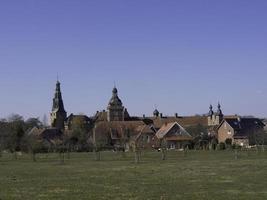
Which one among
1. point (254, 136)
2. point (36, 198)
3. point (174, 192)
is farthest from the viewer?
point (254, 136)

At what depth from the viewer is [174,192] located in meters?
28.1

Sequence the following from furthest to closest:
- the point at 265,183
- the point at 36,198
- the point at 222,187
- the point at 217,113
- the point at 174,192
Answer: the point at 217,113 < the point at 265,183 < the point at 222,187 < the point at 174,192 < the point at 36,198

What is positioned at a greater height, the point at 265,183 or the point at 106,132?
the point at 106,132

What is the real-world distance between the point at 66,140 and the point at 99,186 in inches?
4313

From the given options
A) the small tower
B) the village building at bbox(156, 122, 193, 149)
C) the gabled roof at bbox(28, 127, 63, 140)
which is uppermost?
the small tower

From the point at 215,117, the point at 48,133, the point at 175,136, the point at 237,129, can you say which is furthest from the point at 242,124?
the point at 48,133

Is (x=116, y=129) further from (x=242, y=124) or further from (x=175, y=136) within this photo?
(x=242, y=124)

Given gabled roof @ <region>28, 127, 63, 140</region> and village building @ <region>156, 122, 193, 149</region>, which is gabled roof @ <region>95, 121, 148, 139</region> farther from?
gabled roof @ <region>28, 127, 63, 140</region>

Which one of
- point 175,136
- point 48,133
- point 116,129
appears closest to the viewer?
point 175,136

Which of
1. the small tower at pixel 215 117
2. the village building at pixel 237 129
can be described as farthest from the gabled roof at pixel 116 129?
the small tower at pixel 215 117

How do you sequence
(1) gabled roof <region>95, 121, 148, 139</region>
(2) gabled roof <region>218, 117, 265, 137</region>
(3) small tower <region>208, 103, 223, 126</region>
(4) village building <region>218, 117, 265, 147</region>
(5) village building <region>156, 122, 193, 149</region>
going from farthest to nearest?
(3) small tower <region>208, 103, 223, 126</region> < (2) gabled roof <region>218, 117, 265, 137</region> < (1) gabled roof <region>95, 121, 148, 139</region> < (4) village building <region>218, 117, 265, 147</region> < (5) village building <region>156, 122, 193, 149</region>

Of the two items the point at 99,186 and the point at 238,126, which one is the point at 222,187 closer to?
the point at 99,186

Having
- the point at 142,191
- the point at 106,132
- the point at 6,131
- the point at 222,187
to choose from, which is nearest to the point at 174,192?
the point at 142,191

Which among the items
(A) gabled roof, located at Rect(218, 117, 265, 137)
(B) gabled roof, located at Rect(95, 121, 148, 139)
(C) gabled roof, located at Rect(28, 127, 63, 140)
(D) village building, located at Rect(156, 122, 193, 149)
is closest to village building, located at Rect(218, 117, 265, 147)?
(A) gabled roof, located at Rect(218, 117, 265, 137)
